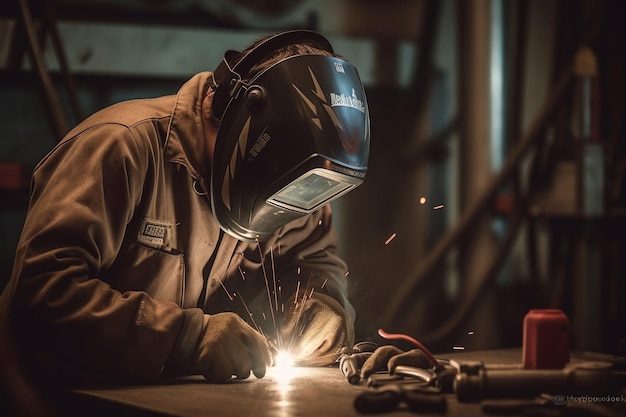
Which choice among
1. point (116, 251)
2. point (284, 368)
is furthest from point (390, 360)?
point (116, 251)

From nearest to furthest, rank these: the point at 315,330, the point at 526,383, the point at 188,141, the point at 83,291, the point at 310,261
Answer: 1. the point at 526,383
2. the point at 83,291
3. the point at 188,141
4. the point at 315,330
5. the point at 310,261

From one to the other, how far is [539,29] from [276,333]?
7.91 ft

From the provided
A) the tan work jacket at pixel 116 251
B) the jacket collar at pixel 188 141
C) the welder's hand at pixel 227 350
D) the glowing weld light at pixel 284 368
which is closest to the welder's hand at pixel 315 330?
the glowing weld light at pixel 284 368

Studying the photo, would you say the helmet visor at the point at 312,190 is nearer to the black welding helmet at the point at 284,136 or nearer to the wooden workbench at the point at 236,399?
the black welding helmet at the point at 284,136

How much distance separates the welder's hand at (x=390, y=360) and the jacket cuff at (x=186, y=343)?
0.37 metres

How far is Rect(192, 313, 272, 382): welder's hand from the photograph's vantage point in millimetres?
1978

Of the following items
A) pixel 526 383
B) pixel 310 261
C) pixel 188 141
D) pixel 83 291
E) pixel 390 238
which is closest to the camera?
pixel 526 383

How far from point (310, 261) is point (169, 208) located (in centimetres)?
51

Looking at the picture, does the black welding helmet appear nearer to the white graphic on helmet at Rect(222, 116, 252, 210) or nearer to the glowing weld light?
the white graphic on helmet at Rect(222, 116, 252, 210)

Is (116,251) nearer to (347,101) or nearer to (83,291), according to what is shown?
(83,291)

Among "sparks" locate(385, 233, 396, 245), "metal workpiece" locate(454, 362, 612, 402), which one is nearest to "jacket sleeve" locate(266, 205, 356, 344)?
"metal workpiece" locate(454, 362, 612, 402)

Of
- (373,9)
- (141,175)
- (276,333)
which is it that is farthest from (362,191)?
(141,175)

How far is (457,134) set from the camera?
4.14m

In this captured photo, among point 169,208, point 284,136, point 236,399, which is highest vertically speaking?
point 284,136
